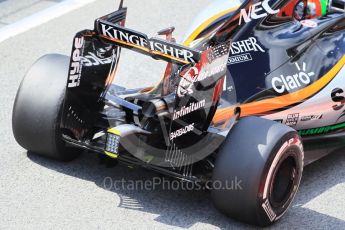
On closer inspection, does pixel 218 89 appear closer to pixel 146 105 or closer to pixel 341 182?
pixel 146 105

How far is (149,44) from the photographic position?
526cm

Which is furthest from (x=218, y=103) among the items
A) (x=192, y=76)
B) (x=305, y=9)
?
(x=305, y=9)

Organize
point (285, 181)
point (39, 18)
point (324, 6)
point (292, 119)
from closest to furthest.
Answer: point (285, 181) < point (292, 119) < point (324, 6) < point (39, 18)

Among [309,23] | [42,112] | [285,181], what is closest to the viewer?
[285,181]

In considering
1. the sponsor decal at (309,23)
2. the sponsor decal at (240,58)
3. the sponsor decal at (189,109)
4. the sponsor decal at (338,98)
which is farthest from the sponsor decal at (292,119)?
the sponsor decal at (189,109)

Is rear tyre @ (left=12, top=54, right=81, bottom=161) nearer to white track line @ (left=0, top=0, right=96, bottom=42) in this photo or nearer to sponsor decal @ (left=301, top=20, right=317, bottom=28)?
sponsor decal @ (left=301, top=20, right=317, bottom=28)

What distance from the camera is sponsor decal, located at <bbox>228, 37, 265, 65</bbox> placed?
19.4 feet

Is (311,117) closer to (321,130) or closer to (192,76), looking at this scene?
(321,130)

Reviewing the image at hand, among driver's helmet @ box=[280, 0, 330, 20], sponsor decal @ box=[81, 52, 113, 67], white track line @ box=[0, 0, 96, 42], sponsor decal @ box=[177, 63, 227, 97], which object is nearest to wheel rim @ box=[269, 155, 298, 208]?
sponsor decal @ box=[177, 63, 227, 97]

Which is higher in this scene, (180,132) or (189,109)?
(189,109)

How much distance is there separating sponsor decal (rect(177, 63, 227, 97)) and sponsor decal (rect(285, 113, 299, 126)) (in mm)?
886

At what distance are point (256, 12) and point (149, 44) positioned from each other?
37.5 inches

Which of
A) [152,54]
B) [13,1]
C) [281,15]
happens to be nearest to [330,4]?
[281,15]

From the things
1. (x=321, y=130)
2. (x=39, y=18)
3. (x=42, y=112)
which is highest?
(x=42, y=112)
